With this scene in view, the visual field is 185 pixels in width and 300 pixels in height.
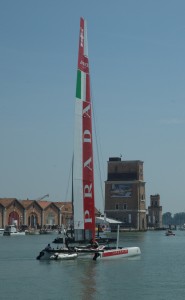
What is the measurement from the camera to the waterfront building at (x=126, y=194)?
193 meters

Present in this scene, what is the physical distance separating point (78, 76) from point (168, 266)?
19094 millimetres

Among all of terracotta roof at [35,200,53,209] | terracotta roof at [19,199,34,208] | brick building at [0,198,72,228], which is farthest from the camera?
terracotta roof at [35,200,53,209]

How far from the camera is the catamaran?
5675 centimetres

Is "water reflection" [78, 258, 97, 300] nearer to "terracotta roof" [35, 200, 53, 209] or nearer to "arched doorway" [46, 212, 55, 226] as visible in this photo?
"terracotta roof" [35, 200, 53, 209]

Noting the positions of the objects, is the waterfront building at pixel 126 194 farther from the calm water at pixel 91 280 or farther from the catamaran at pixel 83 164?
the catamaran at pixel 83 164

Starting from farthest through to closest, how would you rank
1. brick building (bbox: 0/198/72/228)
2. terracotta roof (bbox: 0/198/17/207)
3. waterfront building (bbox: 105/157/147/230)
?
waterfront building (bbox: 105/157/147/230)
brick building (bbox: 0/198/72/228)
terracotta roof (bbox: 0/198/17/207)

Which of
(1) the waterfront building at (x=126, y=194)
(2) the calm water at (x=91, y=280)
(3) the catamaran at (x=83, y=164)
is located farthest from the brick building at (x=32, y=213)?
(3) the catamaran at (x=83, y=164)

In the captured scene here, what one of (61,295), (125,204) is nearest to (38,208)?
(125,204)

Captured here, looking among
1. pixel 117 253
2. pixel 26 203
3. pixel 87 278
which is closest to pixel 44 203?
pixel 26 203

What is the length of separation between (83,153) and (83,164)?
3.22 feet

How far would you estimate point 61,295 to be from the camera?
125 feet

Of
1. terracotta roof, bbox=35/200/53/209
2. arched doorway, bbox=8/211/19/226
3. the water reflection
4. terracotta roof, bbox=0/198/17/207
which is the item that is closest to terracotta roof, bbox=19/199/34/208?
arched doorway, bbox=8/211/19/226

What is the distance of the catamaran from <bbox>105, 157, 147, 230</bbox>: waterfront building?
443 ft

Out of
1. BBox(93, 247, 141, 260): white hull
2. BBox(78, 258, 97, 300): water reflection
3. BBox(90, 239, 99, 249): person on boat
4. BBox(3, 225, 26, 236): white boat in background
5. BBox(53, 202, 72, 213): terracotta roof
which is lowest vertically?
BBox(3, 225, 26, 236): white boat in background
